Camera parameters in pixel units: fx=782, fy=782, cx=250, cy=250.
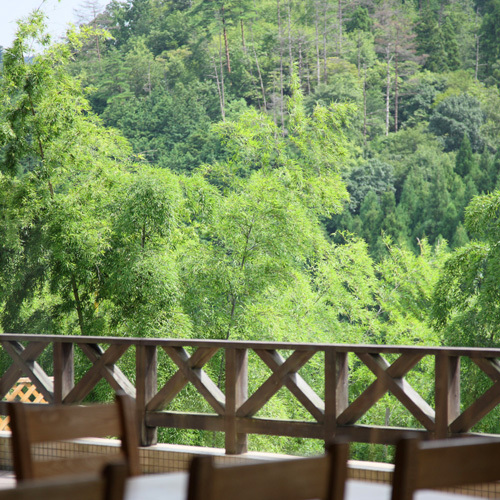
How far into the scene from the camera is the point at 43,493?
89 cm

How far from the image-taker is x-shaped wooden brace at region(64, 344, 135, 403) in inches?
144

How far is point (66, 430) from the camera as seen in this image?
1.73 meters

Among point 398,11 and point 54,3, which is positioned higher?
point 398,11

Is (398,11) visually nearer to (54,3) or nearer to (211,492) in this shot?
(54,3)

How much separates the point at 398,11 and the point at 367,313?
40633mm

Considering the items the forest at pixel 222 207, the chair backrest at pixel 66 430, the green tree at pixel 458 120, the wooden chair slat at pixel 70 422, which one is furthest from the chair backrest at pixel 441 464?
the green tree at pixel 458 120

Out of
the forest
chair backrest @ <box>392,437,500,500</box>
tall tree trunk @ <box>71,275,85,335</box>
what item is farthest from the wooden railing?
tall tree trunk @ <box>71,275,85,335</box>

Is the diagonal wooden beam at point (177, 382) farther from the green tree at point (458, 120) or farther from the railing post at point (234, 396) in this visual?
the green tree at point (458, 120)

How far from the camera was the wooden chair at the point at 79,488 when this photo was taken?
882mm

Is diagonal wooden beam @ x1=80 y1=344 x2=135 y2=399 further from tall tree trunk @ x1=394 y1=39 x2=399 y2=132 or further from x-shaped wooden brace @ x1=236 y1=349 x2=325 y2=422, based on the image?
tall tree trunk @ x1=394 y1=39 x2=399 y2=132

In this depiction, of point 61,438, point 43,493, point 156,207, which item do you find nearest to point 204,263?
point 156,207

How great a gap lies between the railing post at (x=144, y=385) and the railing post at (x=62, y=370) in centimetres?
43

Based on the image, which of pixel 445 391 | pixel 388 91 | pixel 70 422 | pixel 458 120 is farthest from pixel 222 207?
pixel 388 91

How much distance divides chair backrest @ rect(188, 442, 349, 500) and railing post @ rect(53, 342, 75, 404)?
2983 millimetres
